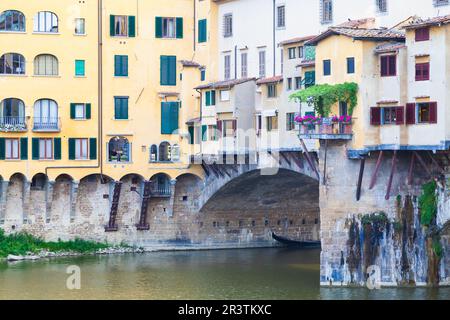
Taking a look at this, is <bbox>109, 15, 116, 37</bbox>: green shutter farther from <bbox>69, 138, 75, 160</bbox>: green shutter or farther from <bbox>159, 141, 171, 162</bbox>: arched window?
<bbox>159, 141, 171, 162</bbox>: arched window

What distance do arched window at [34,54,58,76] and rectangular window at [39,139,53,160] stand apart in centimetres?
339

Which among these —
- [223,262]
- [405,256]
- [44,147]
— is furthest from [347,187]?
[44,147]

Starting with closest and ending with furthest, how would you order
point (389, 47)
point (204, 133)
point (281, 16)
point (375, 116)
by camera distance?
point (389, 47) < point (375, 116) < point (281, 16) < point (204, 133)

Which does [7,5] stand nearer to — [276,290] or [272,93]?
[272,93]

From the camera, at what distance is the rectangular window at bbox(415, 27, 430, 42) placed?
66.3 meters

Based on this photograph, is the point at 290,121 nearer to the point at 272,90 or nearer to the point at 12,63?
the point at 272,90

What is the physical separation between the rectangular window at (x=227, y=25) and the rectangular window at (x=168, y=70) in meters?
3.76

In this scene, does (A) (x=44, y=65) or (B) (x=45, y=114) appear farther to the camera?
(A) (x=44, y=65)

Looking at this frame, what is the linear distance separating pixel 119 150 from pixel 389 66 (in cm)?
2302

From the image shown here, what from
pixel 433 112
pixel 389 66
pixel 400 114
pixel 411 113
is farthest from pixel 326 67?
pixel 433 112

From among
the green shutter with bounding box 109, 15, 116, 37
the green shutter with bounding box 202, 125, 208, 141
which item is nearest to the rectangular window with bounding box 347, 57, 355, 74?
the green shutter with bounding box 202, 125, 208, 141

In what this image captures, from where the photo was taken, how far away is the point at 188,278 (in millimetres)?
75375

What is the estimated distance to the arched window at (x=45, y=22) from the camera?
85.8 m

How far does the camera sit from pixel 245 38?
83.3 metres
